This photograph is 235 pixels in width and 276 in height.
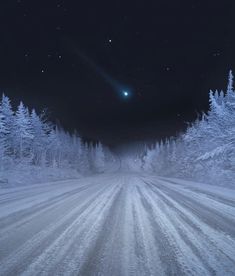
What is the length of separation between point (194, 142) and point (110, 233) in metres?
40.0

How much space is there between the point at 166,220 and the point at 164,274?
3.62 metres

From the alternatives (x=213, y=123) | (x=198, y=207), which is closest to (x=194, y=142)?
(x=213, y=123)

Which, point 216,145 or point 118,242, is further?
point 216,145

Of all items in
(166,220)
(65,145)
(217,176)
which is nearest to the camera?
(166,220)

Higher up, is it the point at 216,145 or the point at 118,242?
the point at 216,145

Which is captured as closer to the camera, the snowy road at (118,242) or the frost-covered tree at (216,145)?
the snowy road at (118,242)

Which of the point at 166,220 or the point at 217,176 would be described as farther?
the point at 217,176

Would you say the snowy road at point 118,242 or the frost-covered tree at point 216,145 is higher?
the frost-covered tree at point 216,145

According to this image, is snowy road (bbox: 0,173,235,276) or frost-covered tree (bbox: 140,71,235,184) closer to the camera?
snowy road (bbox: 0,173,235,276)

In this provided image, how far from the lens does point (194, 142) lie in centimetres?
4438

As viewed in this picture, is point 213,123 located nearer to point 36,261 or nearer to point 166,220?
point 166,220

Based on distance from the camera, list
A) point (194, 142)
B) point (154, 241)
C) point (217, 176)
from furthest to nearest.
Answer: point (194, 142) → point (217, 176) → point (154, 241)

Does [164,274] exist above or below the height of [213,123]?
below

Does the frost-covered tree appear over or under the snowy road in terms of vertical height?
over
